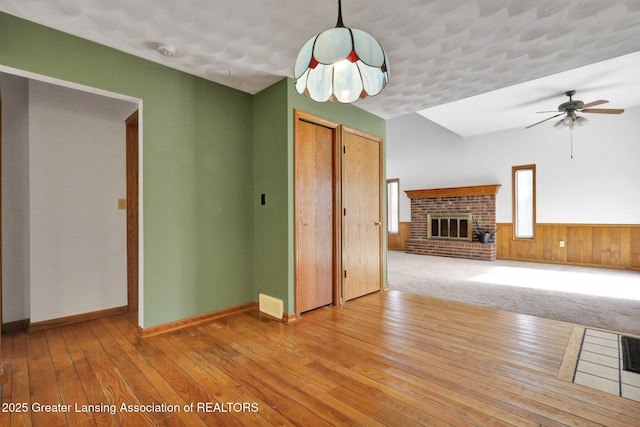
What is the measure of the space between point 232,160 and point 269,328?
1678mm

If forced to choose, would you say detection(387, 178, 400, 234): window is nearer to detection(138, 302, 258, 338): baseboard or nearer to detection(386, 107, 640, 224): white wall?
detection(386, 107, 640, 224): white wall

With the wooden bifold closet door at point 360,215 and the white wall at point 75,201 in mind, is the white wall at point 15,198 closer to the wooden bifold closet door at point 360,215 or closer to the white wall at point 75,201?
the white wall at point 75,201

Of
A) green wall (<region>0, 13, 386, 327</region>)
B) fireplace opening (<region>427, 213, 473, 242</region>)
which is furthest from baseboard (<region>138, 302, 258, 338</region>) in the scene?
fireplace opening (<region>427, 213, 473, 242</region>)

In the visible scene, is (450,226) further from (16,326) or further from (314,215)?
(16,326)

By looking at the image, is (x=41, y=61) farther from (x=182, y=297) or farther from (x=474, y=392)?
(x=474, y=392)

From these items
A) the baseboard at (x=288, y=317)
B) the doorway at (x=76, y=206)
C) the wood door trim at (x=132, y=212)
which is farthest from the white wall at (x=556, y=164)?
the doorway at (x=76, y=206)

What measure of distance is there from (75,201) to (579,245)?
808cm

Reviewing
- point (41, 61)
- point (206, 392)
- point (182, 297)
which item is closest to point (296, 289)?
point (182, 297)

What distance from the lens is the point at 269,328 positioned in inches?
104

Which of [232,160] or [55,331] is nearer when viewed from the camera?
[55,331]

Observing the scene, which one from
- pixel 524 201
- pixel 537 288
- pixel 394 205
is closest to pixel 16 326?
pixel 537 288

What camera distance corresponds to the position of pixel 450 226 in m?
7.40

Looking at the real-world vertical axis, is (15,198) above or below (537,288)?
above

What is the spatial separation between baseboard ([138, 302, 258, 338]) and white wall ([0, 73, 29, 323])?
1.14 metres
